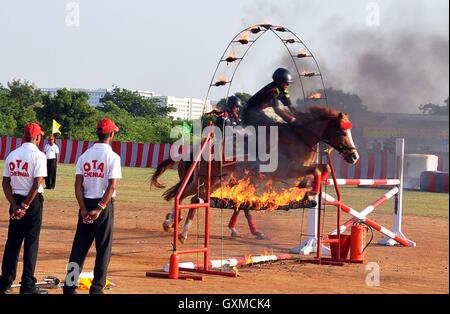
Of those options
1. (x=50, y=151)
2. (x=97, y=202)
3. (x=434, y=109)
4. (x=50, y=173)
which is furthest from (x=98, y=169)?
(x=50, y=151)

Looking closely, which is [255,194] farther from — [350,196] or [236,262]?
[350,196]

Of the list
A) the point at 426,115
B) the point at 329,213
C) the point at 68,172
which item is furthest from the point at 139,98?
the point at 426,115

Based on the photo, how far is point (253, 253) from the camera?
49.4ft

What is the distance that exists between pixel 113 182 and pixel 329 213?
1443 cm

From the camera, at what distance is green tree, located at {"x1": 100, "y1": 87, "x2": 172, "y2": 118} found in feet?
166

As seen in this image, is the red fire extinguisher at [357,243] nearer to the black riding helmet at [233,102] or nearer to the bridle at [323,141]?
the bridle at [323,141]

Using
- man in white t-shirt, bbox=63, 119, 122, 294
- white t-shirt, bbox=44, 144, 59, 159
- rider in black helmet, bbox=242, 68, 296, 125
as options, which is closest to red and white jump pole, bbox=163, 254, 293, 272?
rider in black helmet, bbox=242, 68, 296, 125

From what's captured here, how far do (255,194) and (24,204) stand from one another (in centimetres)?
500

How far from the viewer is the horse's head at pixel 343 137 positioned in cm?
1426

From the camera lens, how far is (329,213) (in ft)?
76.4

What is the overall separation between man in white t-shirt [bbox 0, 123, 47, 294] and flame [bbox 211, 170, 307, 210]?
12.8ft

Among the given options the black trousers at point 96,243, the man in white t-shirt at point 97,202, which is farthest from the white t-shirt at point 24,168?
the black trousers at point 96,243

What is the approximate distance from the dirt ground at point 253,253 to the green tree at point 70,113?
93.3 ft

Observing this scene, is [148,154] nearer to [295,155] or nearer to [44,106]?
[44,106]
